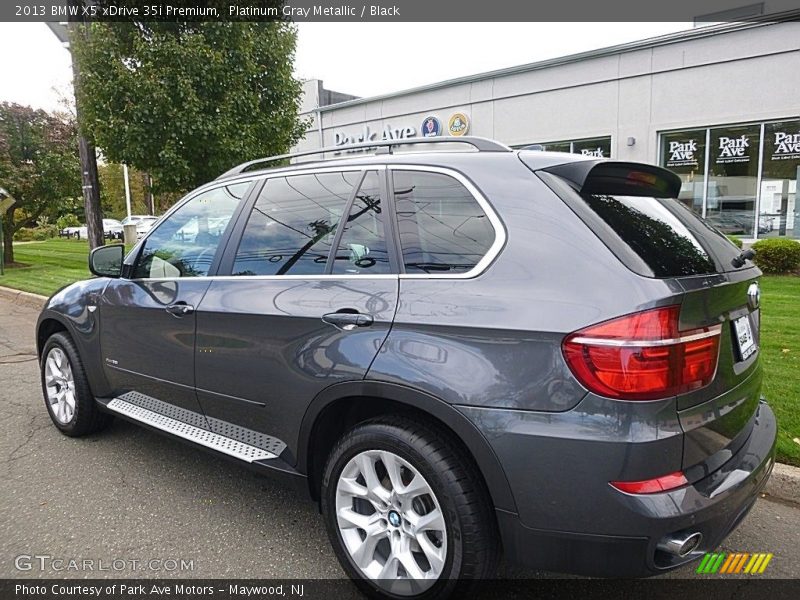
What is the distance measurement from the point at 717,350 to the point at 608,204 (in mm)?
644

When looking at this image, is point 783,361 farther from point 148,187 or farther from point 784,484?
point 148,187

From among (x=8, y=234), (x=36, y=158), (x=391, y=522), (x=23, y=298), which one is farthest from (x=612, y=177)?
(x=8, y=234)

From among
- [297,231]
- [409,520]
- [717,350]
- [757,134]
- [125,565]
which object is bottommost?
[125,565]

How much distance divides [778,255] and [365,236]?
1039cm

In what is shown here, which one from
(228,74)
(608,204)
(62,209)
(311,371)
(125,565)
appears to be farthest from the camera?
(62,209)

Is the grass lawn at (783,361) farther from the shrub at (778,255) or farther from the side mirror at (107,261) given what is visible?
the side mirror at (107,261)

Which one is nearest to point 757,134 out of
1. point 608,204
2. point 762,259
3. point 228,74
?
point 762,259

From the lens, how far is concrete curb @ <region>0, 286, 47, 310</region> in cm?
1059

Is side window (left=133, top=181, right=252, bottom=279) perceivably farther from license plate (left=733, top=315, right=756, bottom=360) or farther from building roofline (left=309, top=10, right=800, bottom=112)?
building roofline (left=309, top=10, right=800, bottom=112)

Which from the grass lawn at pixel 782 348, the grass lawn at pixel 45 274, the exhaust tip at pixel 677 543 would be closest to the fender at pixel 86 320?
the exhaust tip at pixel 677 543

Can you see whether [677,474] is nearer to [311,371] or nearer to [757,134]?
[311,371]

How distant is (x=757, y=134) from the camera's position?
1164 cm

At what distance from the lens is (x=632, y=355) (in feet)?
5.82

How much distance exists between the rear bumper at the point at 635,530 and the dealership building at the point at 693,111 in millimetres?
11926
